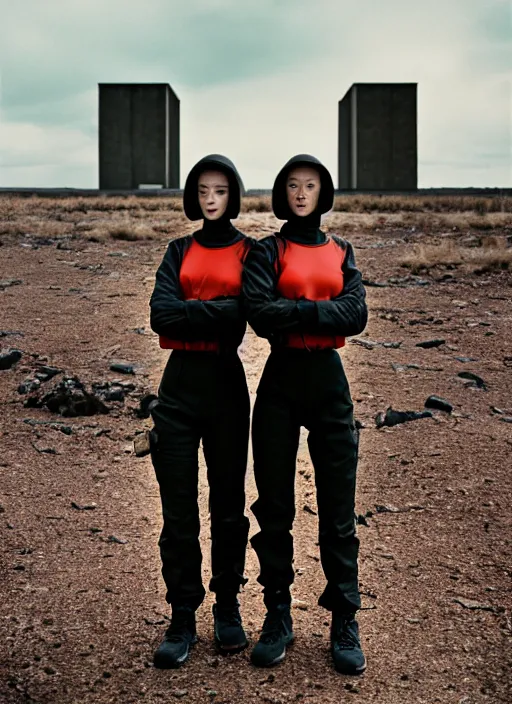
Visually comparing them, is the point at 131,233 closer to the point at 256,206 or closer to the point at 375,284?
the point at 375,284

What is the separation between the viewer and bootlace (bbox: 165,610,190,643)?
4.02 m

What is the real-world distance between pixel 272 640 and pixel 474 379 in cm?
588

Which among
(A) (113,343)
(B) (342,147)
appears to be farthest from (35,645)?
(B) (342,147)

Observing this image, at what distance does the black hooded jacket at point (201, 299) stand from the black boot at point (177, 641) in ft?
4.15

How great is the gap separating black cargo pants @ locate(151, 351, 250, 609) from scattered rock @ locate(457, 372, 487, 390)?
5.64 m

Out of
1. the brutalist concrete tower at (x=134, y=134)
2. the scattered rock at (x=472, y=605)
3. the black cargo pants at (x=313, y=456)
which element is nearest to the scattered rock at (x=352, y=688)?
the black cargo pants at (x=313, y=456)

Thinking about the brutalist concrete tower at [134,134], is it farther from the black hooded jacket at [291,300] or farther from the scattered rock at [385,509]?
the black hooded jacket at [291,300]

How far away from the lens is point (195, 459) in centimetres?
400

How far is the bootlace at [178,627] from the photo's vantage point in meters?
4.02

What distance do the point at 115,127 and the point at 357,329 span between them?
4138cm

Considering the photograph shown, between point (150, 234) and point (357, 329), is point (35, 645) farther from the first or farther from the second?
point (150, 234)

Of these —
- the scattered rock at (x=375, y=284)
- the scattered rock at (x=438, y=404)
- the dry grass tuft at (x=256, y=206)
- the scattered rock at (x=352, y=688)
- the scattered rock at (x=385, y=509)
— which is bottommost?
the scattered rock at (x=352, y=688)

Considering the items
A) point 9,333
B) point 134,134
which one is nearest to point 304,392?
point 9,333

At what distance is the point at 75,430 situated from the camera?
311 inches
